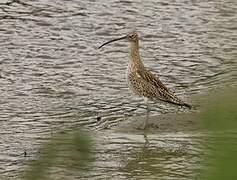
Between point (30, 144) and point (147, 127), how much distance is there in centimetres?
131

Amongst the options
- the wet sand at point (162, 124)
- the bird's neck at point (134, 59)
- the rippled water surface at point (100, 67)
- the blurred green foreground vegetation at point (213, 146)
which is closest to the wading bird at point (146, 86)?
the bird's neck at point (134, 59)

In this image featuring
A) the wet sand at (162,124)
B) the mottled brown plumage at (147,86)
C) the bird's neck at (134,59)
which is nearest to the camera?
the wet sand at (162,124)

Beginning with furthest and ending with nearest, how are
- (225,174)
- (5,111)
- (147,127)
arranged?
(5,111) → (147,127) → (225,174)

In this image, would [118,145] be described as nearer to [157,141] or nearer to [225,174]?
[157,141]

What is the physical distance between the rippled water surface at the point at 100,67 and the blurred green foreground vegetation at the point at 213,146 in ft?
15.1

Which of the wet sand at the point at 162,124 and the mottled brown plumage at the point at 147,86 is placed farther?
the mottled brown plumage at the point at 147,86

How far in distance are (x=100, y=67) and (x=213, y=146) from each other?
949cm

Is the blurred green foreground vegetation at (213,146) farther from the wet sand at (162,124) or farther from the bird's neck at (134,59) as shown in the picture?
the bird's neck at (134,59)

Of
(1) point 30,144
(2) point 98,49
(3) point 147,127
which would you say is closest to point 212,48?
(2) point 98,49

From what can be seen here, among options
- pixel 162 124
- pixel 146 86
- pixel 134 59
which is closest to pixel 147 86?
pixel 146 86

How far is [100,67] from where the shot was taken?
11.7 meters

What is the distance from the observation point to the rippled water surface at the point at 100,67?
318 inches

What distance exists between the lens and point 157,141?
28.2 feet

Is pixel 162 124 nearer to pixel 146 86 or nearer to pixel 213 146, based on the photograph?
pixel 146 86
